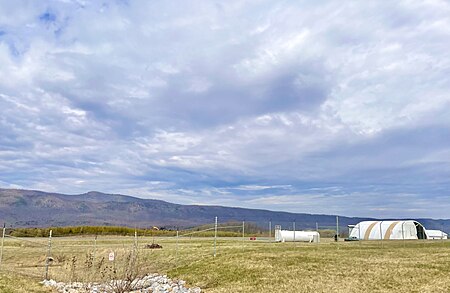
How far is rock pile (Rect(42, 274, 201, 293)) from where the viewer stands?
54.8 feet

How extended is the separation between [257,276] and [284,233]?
30639mm

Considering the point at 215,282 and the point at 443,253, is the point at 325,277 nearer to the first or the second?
the point at 215,282

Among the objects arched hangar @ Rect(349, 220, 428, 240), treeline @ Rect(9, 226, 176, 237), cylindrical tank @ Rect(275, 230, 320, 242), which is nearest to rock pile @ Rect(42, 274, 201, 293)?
cylindrical tank @ Rect(275, 230, 320, 242)

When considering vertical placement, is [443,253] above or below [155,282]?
above

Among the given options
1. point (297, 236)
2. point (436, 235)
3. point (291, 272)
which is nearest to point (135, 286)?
point (291, 272)

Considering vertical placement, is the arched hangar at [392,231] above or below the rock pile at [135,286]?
above

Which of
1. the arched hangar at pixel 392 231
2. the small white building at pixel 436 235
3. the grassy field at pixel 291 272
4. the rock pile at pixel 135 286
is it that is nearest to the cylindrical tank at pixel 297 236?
the arched hangar at pixel 392 231

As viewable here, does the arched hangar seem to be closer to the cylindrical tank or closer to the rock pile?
the cylindrical tank

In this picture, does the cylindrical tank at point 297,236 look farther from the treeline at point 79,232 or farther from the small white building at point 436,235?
the treeline at point 79,232

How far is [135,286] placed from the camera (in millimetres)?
18531

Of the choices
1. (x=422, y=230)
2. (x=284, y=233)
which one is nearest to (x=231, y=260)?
(x=284, y=233)

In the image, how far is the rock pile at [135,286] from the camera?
16712 mm

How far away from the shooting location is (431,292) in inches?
586

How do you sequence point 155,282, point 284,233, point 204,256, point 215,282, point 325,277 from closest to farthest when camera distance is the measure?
point 325,277
point 215,282
point 155,282
point 204,256
point 284,233
